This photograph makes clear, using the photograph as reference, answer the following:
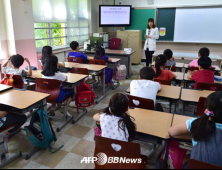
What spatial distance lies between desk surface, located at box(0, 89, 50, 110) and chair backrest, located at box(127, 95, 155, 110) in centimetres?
103

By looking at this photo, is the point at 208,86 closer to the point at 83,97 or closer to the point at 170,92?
the point at 170,92

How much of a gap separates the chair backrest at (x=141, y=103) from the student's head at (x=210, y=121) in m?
0.77

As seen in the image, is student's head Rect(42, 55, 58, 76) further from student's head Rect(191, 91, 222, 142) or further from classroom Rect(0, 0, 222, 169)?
student's head Rect(191, 91, 222, 142)

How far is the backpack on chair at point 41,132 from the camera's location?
2299 millimetres

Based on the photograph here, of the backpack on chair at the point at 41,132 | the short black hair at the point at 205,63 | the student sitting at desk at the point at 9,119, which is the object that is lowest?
the backpack on chair at the point at 41,132

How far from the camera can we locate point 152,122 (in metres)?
1.79

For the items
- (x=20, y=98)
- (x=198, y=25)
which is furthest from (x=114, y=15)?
(x=20, y=98)

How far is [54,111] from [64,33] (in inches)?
138

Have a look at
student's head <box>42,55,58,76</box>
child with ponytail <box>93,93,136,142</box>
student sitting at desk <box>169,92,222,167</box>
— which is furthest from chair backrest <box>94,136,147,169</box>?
student's head <box>42,55,58,76</box>

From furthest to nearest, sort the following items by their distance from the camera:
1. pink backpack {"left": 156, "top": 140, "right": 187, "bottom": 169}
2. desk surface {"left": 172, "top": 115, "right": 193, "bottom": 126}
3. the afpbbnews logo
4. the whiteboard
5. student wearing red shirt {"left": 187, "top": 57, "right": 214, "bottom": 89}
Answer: the whiteboard < student wearing red shirt {"left": 187, "top": 57, "right": 214, "bottom": 89} < desk surface {"left": 172, "top": 115, "right": 193, "bottom": 126} < pink backpack {"left": 156, "top": 140, "right": 187, "bottom": 169} < the afpbbnews logo

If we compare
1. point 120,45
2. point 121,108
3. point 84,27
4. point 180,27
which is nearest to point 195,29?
point 180,27

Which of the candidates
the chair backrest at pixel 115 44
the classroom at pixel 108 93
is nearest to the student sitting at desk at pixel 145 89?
the classroom at pixel 108 93

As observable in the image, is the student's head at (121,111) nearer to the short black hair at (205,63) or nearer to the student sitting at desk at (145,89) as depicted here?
the student sitting at desk at (145,89)

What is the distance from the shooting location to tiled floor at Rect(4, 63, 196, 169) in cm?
216
